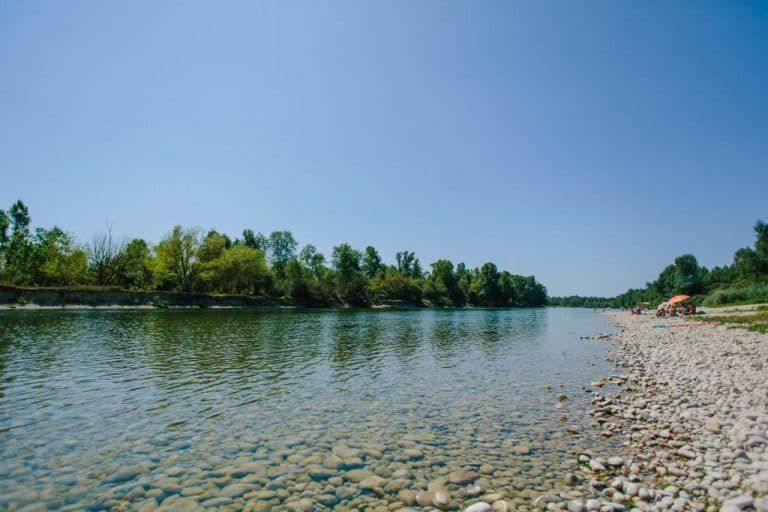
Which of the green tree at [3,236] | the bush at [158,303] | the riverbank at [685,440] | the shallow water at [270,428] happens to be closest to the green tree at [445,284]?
the bush at [158,303]

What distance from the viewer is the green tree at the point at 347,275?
127875mm

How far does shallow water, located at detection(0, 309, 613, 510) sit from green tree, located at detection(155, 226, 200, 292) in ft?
248

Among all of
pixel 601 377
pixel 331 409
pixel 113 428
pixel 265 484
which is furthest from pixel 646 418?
pixel 113 428

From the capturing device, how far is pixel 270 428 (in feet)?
33.9

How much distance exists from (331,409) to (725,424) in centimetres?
1060

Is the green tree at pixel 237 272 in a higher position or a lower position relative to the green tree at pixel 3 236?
lower

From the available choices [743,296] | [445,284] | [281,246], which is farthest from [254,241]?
[743,296]

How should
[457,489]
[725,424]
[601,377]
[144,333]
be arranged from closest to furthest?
1. [457,489]
2. [725,424]
3. [601,377]
4. [144,333]

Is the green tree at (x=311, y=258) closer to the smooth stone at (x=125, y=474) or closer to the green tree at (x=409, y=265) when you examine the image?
the green tree at (x=409, y=265)

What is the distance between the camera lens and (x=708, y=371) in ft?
52.2

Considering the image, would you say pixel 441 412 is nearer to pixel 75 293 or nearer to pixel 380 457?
pixel 380 457

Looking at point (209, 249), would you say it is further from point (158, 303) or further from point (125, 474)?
point (125, 474)

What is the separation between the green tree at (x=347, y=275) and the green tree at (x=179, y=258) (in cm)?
4625

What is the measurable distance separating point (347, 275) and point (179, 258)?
5263cm
